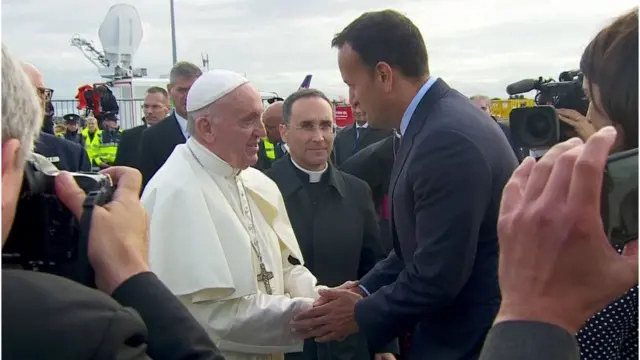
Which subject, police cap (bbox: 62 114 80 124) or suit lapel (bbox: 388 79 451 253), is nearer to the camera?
suit lapel (bbox: 388 79 451 253)

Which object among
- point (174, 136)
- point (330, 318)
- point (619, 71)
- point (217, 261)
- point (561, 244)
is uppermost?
point (619, 71)

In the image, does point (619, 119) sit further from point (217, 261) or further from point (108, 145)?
point (108, 145)

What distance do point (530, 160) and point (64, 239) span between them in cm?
83

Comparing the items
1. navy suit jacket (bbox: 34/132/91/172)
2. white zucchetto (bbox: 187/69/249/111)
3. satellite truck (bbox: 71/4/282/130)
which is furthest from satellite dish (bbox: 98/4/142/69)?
white zucchetto (bbox: 187/69/249/111)

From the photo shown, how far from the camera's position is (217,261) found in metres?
2.61

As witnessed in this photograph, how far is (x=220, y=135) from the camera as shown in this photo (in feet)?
10.0

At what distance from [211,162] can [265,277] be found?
1.80 feet

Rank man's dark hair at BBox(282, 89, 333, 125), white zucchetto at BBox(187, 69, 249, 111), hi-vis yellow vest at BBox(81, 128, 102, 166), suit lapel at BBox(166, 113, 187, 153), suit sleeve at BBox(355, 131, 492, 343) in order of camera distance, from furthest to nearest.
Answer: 1. hi-vis yellow vest at BBox(81, 128, 102, 166)
2. suit lapel at BBox(166, 113, 187, 153)
3. man's dark hair at BBox(282, 89, 333, 125)
4. white zucchetto at BBox(187, 69, 249, 111)
5. suit sleeve at BBox(355, 131, 492, 343)

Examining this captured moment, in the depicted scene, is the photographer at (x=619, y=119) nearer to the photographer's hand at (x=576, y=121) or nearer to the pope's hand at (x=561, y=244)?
the pope's hand at (x=561, y=244)

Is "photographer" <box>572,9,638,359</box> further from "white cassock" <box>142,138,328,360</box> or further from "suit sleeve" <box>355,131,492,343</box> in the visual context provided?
"white cassock" <box>142,138,328,360</box>

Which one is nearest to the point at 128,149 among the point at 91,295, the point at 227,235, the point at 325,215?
the point at 325,215

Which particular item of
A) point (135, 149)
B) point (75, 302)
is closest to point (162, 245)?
point (75, 302)

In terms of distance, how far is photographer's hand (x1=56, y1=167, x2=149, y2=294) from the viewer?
131 cm

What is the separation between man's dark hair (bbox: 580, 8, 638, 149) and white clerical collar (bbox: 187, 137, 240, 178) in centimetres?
182
